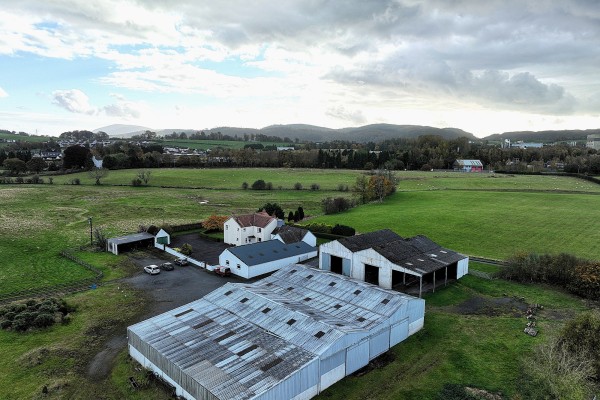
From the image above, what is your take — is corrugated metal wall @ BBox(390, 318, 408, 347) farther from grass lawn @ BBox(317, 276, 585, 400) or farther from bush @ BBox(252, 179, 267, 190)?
bush @ BBox(252, 179, 267, 190)

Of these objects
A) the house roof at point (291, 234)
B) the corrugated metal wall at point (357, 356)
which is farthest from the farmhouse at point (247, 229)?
the corrugated metal wall at point (357, 356)

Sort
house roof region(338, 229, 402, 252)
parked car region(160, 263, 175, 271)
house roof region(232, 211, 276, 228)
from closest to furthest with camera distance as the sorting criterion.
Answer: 1. house roof region(338, 229, 402, 252)
2. parked car region(160, 263, 175, 271)
3. house roof region(232, 211, 276, 228)

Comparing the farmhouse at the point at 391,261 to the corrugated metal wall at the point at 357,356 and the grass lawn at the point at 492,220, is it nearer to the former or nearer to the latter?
the grass lawn at the point at 492,220

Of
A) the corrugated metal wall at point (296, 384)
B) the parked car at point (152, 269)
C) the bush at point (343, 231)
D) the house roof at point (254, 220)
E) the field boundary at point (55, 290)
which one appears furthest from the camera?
the bush at point (343, 231)

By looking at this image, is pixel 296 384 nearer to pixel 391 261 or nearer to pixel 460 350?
pixel 460 350

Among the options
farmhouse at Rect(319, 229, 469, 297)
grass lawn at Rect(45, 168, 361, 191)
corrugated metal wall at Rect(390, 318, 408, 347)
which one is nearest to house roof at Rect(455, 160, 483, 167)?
grass lawn at Rect(45, 168, 361, 191)
